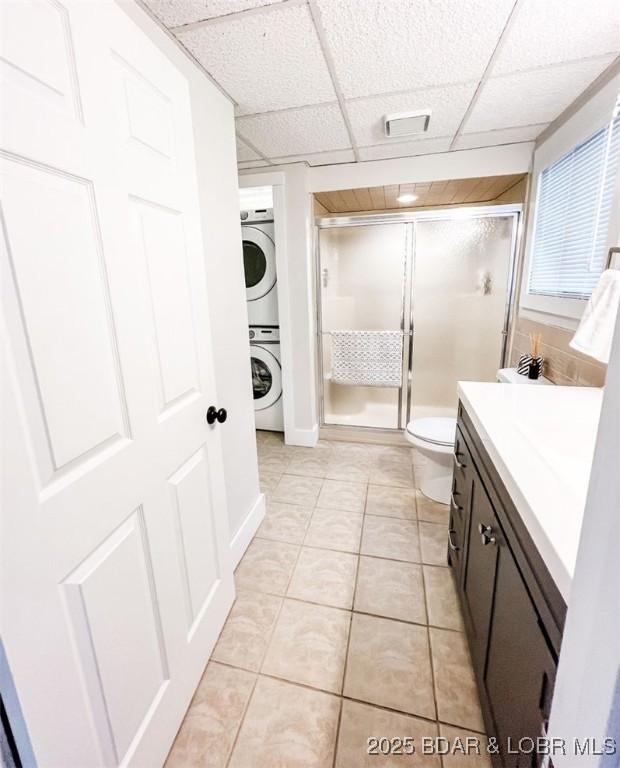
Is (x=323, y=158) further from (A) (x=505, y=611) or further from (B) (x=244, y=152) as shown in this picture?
(A) (x=505, y=611)

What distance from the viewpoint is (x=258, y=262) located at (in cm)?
284

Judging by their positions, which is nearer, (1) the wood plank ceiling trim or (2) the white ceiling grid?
(2) the white ceiling grid

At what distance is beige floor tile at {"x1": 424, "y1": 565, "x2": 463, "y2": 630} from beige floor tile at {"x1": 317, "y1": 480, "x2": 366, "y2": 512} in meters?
0.58

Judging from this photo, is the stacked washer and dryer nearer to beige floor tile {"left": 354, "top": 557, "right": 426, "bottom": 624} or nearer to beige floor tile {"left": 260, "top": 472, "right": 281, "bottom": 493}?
beige floor tile {"left": 260, "top": 472, "right": 281, "bottom": 493}

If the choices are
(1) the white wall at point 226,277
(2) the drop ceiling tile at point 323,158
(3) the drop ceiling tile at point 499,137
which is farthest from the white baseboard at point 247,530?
(3) the drop ceiling tile at point 499,137

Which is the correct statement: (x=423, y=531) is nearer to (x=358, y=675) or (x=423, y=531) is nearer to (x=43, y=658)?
(x=358, y=675)

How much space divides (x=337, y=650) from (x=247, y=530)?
73 cm

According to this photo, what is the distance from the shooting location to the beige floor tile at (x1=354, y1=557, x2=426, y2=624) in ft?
4.87

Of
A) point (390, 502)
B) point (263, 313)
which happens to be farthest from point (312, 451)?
point (263, 313)

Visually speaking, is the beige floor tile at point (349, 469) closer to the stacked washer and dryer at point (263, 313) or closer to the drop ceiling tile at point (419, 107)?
the stacked washer and dryer at point (263, 313)

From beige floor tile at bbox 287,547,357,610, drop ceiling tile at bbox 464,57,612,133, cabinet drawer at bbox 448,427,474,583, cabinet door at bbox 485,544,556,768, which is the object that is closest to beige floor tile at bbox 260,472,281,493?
beige floor tile at bbox 287,547,357,610

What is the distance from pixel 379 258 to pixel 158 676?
9.28 feet

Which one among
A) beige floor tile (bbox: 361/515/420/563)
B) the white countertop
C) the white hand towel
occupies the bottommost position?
beige floor tile (bbox: 361/515/420/563)

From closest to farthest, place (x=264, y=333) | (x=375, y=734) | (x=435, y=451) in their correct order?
1. (x=375, y=734)
2. (x=435, y=451)
3. (x=264, y=333)
